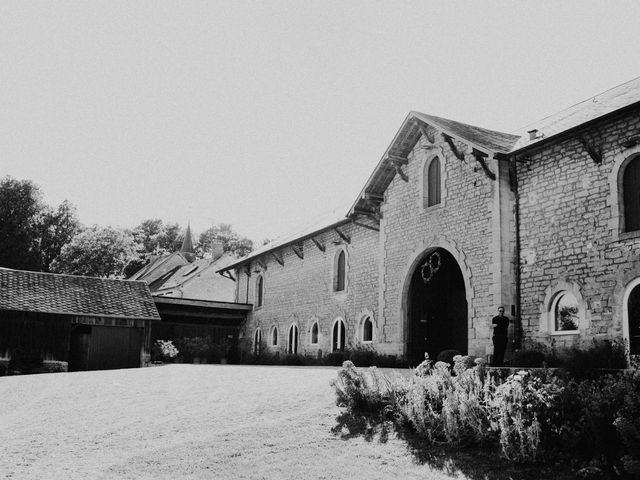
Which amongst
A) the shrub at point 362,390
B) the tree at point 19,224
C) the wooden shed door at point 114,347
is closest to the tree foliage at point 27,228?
the tree at point 19,224

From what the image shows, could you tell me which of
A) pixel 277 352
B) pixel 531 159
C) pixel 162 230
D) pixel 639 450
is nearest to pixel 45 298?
pixel 277 352

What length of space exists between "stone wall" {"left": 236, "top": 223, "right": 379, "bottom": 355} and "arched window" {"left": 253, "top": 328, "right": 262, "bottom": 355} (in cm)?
30

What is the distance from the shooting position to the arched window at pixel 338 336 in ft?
74.0

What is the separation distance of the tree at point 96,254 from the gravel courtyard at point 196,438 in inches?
1463

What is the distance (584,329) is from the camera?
1252 cm

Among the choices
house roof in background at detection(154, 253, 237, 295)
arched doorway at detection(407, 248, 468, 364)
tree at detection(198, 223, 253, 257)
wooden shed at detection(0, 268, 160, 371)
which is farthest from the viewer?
tree at detection(198, 223, 253, 257)

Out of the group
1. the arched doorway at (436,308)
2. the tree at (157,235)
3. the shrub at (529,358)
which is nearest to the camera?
the shrub at (529,358)

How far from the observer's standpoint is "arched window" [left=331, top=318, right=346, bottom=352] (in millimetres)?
22562

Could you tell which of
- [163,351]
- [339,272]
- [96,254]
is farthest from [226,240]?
[339,272]

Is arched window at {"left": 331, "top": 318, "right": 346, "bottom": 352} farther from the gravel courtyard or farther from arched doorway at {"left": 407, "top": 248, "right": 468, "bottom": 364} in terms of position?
the gravel courtyard

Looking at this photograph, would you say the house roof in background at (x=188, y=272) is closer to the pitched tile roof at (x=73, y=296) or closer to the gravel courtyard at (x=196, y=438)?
the pitched tile roof at (x=73, y=296)

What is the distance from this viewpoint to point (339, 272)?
23875 millimetres

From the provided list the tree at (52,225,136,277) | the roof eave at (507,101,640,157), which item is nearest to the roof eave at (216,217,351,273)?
the roof eave at (507,101,640,157)

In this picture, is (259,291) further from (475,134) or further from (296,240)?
(475,134)
